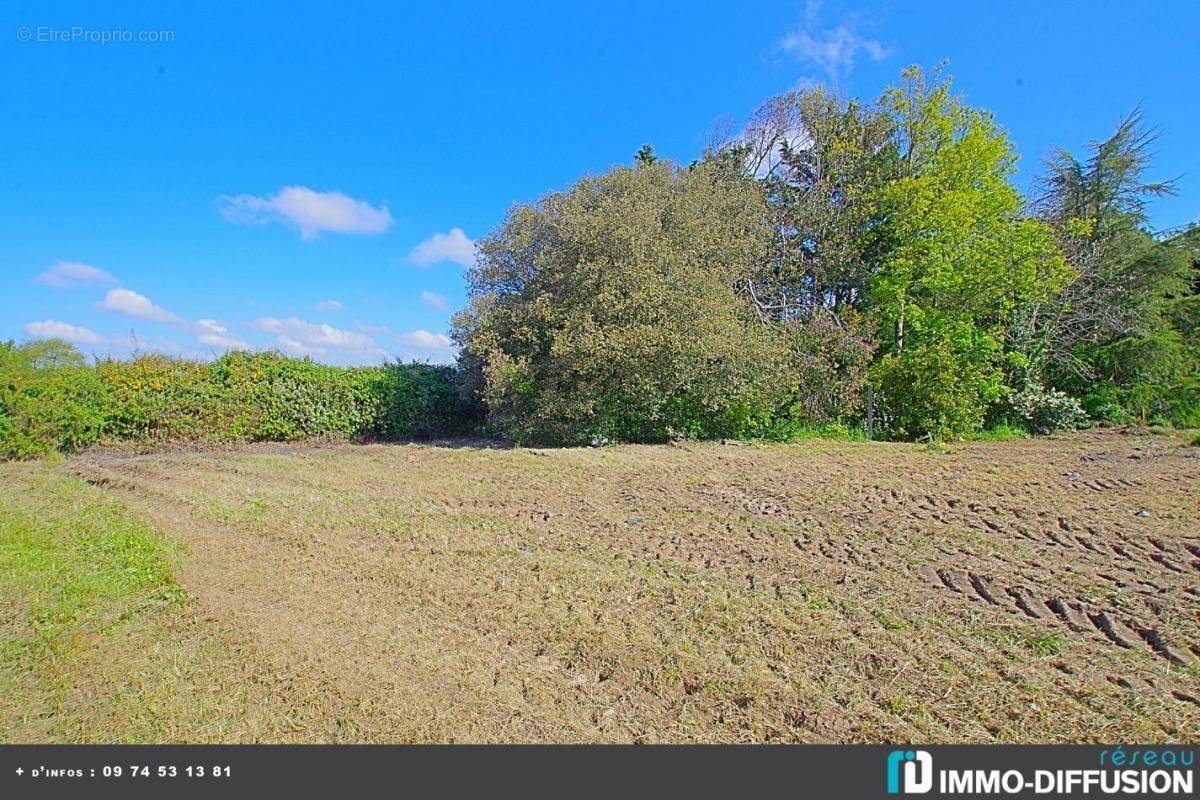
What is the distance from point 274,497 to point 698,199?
27.5 ft

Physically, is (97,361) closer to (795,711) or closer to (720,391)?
(720,391)

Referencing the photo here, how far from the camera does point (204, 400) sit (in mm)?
9648
